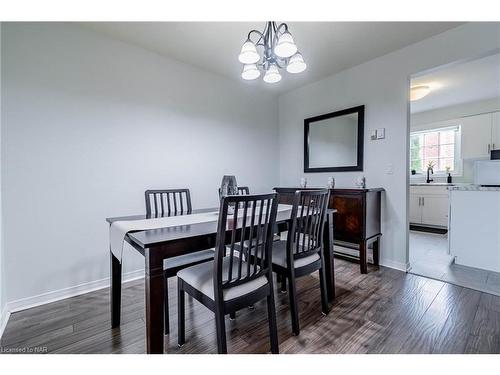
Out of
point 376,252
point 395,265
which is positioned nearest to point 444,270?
point 395,265

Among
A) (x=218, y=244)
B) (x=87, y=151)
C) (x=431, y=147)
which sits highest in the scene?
(x=431, y=147)

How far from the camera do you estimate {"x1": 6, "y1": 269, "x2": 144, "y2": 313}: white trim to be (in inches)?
73.1

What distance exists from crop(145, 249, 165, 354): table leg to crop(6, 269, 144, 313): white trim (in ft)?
4.81

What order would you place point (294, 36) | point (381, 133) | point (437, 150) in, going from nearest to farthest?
point (294, 36) → point (381, 133) → point (437, 150)

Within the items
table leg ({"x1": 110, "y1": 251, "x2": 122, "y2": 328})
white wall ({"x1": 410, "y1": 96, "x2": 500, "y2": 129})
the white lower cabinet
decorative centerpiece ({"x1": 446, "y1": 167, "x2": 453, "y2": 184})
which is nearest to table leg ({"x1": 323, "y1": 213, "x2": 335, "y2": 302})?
table leg ({"x1": 110, "y1": 251, "x2": 122, "y2": 328})

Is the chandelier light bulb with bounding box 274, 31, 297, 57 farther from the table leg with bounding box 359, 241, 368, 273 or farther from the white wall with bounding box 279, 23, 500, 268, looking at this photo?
the table leg with bounding box 359, 241, 368, 273

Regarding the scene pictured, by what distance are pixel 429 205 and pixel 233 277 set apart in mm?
4723

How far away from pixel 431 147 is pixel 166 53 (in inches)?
206

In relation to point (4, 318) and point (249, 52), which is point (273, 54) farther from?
point (4, 318)

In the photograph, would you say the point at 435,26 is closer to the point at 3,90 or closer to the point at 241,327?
the point at 241,327

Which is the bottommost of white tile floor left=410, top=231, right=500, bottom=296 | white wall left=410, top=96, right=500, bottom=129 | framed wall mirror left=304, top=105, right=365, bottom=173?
white tile floor left=410, top=231, right=500, bottom=296

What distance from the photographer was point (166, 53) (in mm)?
2559

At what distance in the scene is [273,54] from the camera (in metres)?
1.77

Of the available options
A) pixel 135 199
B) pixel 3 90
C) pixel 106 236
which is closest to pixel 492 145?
pixel 135 199
